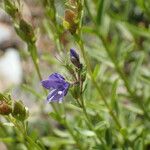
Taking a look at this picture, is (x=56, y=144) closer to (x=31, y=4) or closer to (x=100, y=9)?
(x=100, y=9)

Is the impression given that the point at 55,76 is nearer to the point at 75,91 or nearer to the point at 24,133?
the point at 75,91

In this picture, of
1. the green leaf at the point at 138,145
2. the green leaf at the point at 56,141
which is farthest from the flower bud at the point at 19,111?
the green leaf at the point at 56,141

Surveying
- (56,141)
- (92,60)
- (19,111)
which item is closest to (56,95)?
(19,111)

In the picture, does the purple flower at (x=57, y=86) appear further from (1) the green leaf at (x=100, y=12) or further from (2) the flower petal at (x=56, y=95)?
(1) the green leaf at (x=100, y=12)

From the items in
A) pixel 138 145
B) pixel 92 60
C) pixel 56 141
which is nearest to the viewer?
pixel 138 145

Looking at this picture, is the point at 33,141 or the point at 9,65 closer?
the point at 33,141

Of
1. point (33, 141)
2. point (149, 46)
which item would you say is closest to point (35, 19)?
point (149, 46)

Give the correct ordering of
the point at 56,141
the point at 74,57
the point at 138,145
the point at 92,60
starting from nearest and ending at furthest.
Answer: the point at 74,57, the point at 138,145, the point at 56,141, the point at 92,60
